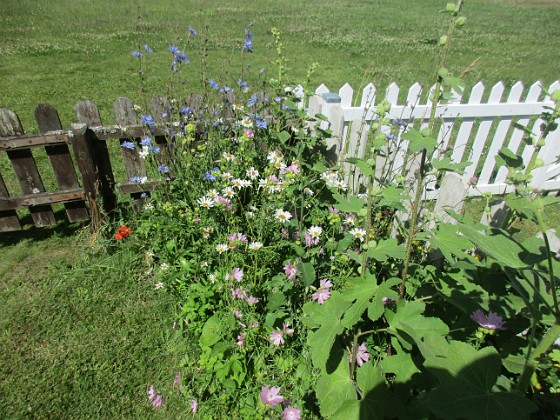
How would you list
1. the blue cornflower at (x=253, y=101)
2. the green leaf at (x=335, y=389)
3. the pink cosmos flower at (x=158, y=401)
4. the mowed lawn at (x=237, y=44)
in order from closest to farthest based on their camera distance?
the green leaf at (x=335, y=389)
the pink cosmos flower at (x=158, y=401)
the blue cornflower at (x=253, y=101)
the mowed lawn at (x=237, y=44)

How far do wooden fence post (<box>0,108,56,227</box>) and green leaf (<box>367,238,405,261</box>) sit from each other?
293 centimetres

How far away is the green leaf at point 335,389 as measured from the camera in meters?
1.70

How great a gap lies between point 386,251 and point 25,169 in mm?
3081

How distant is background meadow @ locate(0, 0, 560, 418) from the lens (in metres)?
2.45

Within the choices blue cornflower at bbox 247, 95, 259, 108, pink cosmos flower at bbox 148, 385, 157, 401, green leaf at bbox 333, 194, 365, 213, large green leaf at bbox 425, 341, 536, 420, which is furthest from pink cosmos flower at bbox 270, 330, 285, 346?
blue cornflower at bbox 247, 95, 259, 108

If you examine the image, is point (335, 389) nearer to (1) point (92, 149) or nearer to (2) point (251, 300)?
(2) point (251, 300)

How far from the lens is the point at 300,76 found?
25.9 feet

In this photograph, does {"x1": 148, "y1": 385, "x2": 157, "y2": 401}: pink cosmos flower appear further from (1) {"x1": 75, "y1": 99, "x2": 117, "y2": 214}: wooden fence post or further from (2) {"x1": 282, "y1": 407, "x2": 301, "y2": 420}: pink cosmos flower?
(1) {"x1": 75, "y1": 99, "x2": 117, "y2": 214}: wooden fence post

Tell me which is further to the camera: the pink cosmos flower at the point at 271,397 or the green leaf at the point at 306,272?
the green leaf at the point at 306,272

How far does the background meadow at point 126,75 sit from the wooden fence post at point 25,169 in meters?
0.17

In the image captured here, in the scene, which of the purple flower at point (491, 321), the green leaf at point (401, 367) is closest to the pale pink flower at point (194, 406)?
the green leaf at point (401, 367)

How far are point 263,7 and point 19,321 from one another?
15123 mm

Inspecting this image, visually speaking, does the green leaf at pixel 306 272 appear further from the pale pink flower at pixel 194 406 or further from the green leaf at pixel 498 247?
the green leaf at pixel 498 247

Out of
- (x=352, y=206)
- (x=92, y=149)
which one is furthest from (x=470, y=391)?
(x=92, y=149)
